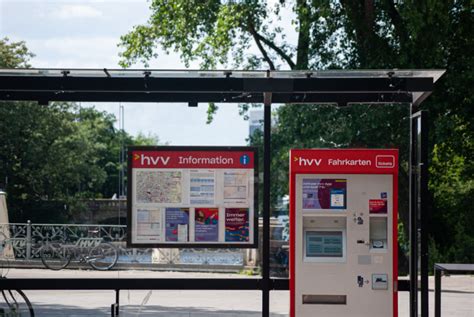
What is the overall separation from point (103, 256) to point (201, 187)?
129 centimetres

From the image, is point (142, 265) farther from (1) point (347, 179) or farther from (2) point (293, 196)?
(1) point (347, 179)

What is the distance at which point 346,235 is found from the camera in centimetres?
895

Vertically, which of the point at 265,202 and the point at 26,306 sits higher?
the point at 265,202

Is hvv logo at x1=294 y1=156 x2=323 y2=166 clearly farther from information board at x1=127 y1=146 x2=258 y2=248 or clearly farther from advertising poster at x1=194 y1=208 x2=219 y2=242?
advertising poster at x1=194 y1=208 x2=219 y2=242

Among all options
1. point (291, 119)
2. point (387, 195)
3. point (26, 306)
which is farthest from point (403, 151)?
point (26, 306)

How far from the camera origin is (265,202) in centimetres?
870

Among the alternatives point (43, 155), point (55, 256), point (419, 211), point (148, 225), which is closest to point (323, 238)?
point (419, 211)

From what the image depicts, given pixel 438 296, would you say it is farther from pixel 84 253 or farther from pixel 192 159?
pixel 84 253

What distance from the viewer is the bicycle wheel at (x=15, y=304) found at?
9586 millimetres

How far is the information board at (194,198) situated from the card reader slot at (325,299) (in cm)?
82

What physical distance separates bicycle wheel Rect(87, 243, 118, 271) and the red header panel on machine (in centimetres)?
213

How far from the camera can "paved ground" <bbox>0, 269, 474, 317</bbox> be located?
9055 millimetres

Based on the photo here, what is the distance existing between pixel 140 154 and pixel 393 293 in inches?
121

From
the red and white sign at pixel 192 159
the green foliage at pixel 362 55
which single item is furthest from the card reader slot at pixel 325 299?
the green foliage at pixel 362 55
